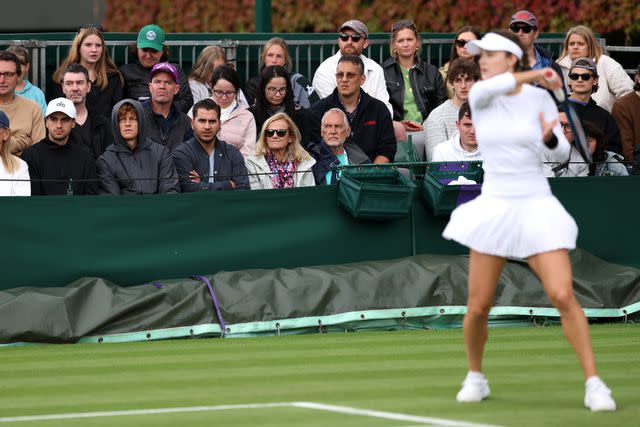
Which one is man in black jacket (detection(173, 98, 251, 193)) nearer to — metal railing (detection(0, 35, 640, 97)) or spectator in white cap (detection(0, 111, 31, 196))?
spectator in white cap (detection(0, 111, 31, 196))

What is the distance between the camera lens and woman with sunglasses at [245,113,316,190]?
41.2 ft

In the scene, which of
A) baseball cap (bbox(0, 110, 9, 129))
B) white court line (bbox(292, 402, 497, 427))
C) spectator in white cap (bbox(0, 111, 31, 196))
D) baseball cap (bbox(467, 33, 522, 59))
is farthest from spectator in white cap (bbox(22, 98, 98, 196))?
baseball cap (bbox(467, 33, 522, 59))

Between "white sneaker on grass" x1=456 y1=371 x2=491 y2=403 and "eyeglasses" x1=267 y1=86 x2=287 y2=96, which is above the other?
"eyeglasses" x1=267 y1=86 x2=287 y2=96

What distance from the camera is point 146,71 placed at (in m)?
14.2

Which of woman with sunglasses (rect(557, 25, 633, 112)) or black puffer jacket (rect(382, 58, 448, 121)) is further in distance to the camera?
woman with sunglasses (rect(557, 25, 633, 112))

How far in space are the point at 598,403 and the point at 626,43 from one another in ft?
43.3

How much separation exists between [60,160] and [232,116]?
2.07 meters

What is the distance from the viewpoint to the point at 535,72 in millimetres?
7570

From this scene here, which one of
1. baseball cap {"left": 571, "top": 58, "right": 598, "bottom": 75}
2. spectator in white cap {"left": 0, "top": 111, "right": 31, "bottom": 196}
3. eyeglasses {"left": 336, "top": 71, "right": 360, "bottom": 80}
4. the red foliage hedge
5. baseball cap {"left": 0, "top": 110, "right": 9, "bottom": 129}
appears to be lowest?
spectator in white cap {"left": 0, "top": 111, "right": 31, "bottom": 196}

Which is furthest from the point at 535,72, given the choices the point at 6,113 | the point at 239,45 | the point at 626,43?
the point at 626,43

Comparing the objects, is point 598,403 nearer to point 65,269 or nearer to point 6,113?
point 65,269

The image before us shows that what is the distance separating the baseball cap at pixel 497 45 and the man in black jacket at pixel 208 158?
4.86 meters

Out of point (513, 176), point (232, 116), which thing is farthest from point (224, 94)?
point (513, 176)

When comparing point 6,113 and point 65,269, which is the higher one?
point 6,113
